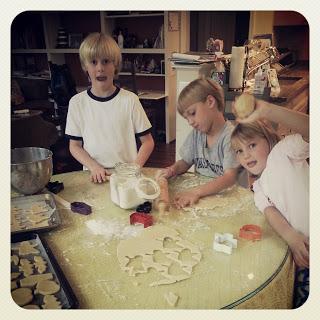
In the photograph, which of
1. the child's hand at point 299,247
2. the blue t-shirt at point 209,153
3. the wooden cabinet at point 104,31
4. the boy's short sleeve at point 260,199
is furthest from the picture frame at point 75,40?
the child's hand at point 299,247

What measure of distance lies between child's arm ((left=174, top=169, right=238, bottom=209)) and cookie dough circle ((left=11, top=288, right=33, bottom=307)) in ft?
1.35

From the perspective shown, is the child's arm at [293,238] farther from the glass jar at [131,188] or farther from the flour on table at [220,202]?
the glass jar at [131,188]

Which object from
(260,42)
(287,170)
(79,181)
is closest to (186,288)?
(287,170)

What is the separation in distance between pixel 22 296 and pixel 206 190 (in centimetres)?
52

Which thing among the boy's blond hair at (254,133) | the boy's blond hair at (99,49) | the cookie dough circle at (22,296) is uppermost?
the boy's blond hair at (99,49)

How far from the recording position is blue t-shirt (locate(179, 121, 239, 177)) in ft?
2.93

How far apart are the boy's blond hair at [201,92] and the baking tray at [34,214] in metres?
0.44

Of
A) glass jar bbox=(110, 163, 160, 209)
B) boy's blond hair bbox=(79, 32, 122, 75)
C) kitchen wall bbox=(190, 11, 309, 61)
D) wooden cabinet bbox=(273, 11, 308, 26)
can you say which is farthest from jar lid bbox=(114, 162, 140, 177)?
wooden cabinet bbox=(273, 11, 308, 26)

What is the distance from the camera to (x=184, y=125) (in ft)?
2.94

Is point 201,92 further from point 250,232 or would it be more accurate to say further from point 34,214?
point 34,214

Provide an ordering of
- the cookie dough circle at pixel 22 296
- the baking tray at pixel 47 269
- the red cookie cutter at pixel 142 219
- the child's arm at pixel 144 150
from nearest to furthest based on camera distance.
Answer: the baking tray at pixel 47 269
the cookie dough circle at pixel 22 296
the red cookie cutter at pixel 142 219
the child's arm at pixel 144 150

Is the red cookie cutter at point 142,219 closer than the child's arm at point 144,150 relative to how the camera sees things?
Yes

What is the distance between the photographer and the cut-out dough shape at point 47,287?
2.22 feet
